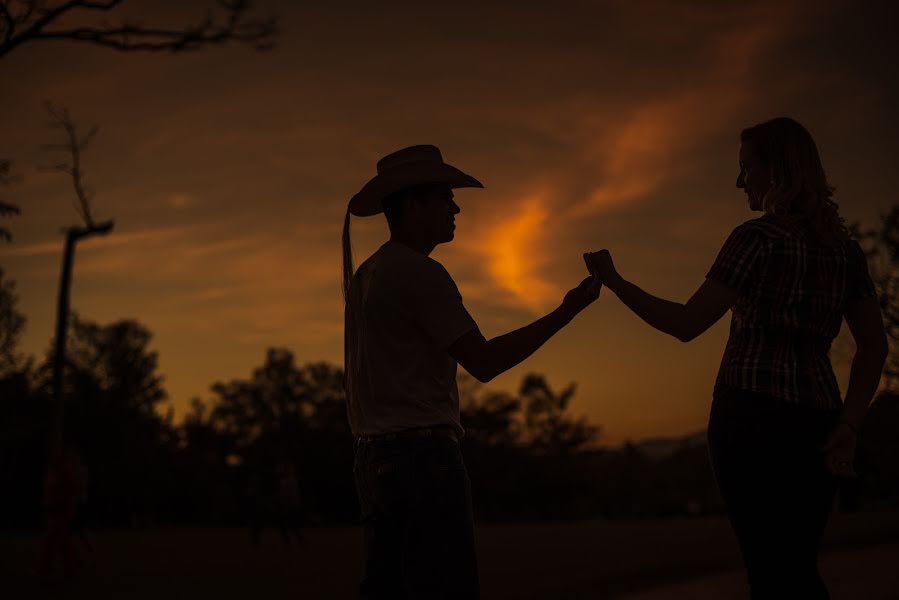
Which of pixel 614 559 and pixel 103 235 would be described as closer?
pixel 614 559

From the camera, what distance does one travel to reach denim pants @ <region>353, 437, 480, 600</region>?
11.6 feet

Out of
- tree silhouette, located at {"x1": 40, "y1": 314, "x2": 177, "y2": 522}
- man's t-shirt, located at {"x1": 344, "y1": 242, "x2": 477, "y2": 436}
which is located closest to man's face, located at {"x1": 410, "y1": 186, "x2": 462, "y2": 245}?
man's t-shirt, located at {"x1": 344, "y1": 242, "x2": 477, "y2": 436}

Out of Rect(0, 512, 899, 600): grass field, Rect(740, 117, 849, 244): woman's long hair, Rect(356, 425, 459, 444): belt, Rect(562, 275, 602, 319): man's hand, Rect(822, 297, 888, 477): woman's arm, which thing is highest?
Rect(740, 117, 849, 244): woman's long hair

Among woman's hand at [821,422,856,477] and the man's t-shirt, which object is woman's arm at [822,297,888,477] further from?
the man's t-shirt

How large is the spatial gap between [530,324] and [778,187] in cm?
94

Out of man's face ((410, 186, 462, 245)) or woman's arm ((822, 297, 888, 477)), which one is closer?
woman's arm ((822, 297, 888, 477))

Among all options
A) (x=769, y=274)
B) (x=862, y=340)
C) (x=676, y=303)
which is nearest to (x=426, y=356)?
(x=676, y=303)

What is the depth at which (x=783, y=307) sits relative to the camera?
359 centimetres

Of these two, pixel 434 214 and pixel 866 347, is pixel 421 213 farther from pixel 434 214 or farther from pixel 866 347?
pixel 866 347

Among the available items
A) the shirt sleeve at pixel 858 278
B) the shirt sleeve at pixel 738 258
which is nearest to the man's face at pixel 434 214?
the shirt sleeve at pixel 738 258

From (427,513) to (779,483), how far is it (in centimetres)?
112

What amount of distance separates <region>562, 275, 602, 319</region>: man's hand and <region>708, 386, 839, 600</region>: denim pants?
63 centimetres

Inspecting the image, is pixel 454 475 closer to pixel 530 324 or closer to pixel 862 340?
pixel 530 324

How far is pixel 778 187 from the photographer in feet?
12.1
